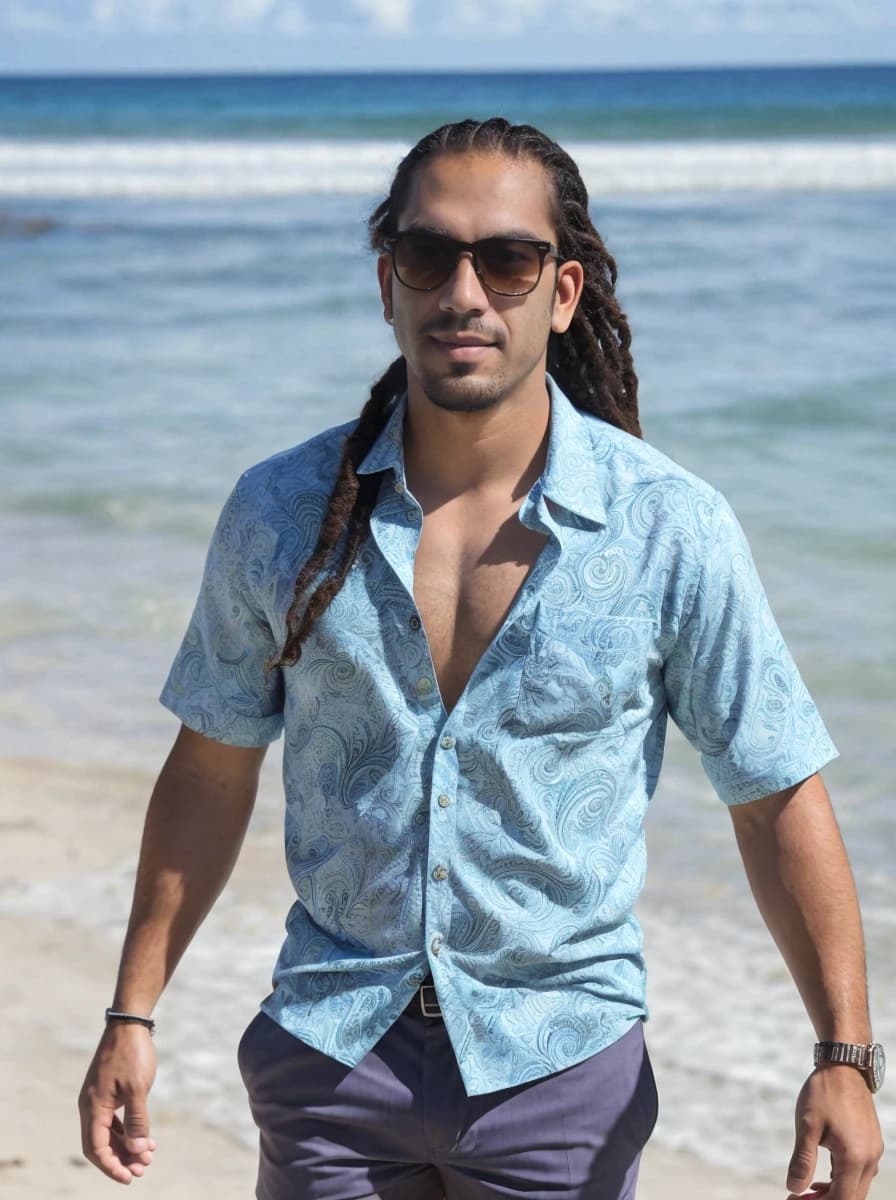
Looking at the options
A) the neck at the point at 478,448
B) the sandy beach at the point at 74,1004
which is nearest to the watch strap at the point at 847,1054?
the neck at the point at 478,448

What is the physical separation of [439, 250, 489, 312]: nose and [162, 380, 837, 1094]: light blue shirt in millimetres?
210

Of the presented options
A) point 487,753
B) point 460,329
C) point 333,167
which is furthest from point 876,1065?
point 333,167

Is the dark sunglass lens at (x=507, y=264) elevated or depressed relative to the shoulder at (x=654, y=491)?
elevated

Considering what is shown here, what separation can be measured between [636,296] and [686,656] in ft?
41.5

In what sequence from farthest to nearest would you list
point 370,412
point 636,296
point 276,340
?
point 636,296, point 276,340, point 370,412

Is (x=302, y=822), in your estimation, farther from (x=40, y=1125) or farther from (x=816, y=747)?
(x=40, y=1125)

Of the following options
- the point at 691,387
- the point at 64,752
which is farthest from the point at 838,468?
the point at 64,752

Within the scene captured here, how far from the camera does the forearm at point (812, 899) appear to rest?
6.40ft

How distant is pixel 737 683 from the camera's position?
1.98m

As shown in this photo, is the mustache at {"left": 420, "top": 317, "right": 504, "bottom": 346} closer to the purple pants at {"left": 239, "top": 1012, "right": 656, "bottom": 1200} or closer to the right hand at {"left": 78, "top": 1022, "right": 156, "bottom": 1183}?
the purple pants at {"left": 239, "top": 1012, "right": 656, "bottom": 1200}

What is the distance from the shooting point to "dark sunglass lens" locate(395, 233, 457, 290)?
2.00m

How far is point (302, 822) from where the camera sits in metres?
2.07

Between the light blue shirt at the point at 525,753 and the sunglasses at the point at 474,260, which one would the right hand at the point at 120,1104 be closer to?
the light blue shirt at the point at 525,753

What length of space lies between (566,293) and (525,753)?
1.90 ft
